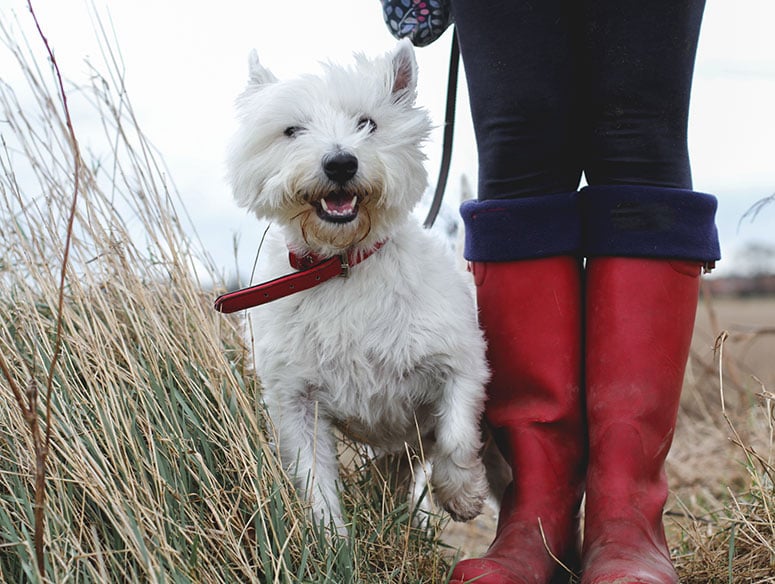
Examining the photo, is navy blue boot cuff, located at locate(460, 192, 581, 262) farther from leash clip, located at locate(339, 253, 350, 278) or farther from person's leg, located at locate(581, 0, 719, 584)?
leash clip, located at locate(339, 253, 350, 278)

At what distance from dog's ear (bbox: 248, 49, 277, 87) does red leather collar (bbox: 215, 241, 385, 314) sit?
1.94 ft

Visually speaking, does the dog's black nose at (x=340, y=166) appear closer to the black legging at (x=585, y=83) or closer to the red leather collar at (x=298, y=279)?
the red leather collar at (x=298, y=279)

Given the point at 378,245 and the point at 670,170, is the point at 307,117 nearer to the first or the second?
the point at 378,245

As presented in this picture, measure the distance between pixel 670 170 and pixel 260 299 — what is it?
1.25 metres

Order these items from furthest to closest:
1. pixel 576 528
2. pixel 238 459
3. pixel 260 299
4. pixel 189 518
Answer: pixel 576 528 → pixel 260 299 → pixel 238 459 → pixel 189 518

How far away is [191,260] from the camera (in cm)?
282

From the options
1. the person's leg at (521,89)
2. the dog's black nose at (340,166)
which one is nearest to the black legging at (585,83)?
the person's leg at (521,89)

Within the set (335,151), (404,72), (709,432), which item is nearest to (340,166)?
(335,151)

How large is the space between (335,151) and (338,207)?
181 mm

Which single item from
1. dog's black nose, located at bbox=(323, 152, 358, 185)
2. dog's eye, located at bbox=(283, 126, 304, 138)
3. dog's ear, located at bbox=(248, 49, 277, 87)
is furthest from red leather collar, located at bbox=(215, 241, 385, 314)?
dog's ear, located at bbox=(248, 49, 277, 87)

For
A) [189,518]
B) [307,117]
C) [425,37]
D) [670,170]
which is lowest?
[189,518]

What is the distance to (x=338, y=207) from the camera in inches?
96.7

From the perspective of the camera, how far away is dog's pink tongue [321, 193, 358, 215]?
8.04ft

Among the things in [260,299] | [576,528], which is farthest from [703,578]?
[260,299]
